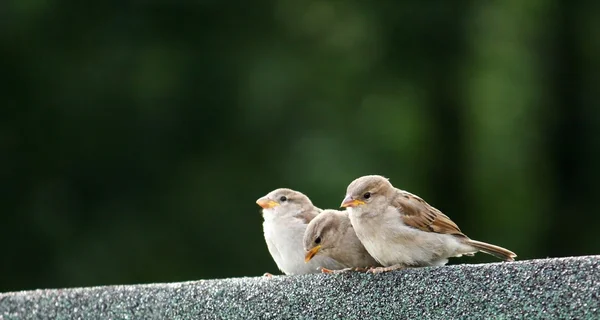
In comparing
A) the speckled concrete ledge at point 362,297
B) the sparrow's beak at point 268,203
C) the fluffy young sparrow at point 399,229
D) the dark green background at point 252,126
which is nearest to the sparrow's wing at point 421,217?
the fluffy young sparrow at point 399,229

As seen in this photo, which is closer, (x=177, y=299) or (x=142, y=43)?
(x=177, y=299)

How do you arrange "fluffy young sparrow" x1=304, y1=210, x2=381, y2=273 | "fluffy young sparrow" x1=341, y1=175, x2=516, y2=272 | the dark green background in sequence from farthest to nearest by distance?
1. the dark green background
2. "fluffy young sparrow" x1=304, y1=210, x2=381, y2=273
3. "fluffy young sparrow" x1=341, y1=175, x2=516, y2=272

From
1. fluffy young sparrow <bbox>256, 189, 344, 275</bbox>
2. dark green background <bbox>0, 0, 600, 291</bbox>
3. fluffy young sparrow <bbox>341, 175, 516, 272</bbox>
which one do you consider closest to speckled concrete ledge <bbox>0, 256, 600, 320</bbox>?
fluffy young sparrow <bbox>341, 175, 516, 272</bbox>

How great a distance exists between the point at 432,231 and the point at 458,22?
26.6 feet

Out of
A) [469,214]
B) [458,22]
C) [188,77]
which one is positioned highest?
[458,22]

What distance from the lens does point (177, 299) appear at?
3.65 meters

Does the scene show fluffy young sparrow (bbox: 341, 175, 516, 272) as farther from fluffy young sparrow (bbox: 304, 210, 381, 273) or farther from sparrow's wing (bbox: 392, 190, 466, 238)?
fluffy young sparrow (bbox: 304, 210, 381, 273)

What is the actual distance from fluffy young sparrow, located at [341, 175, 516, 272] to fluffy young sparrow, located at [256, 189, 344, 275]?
1.35 feet

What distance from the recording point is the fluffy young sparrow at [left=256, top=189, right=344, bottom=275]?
13.5 feet

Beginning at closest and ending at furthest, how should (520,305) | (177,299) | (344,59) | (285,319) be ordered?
1. (520,305)
2. (285,319)
3. (177,299)
4. (344,59)

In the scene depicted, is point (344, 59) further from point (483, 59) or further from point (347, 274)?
point (347, 274)

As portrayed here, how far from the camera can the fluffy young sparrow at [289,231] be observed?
13.5 feet

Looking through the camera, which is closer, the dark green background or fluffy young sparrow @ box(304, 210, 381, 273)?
fluffy young sparrow @ box(304, 210, 381, 273)

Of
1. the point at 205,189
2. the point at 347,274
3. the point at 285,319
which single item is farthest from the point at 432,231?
the point at 205,189
